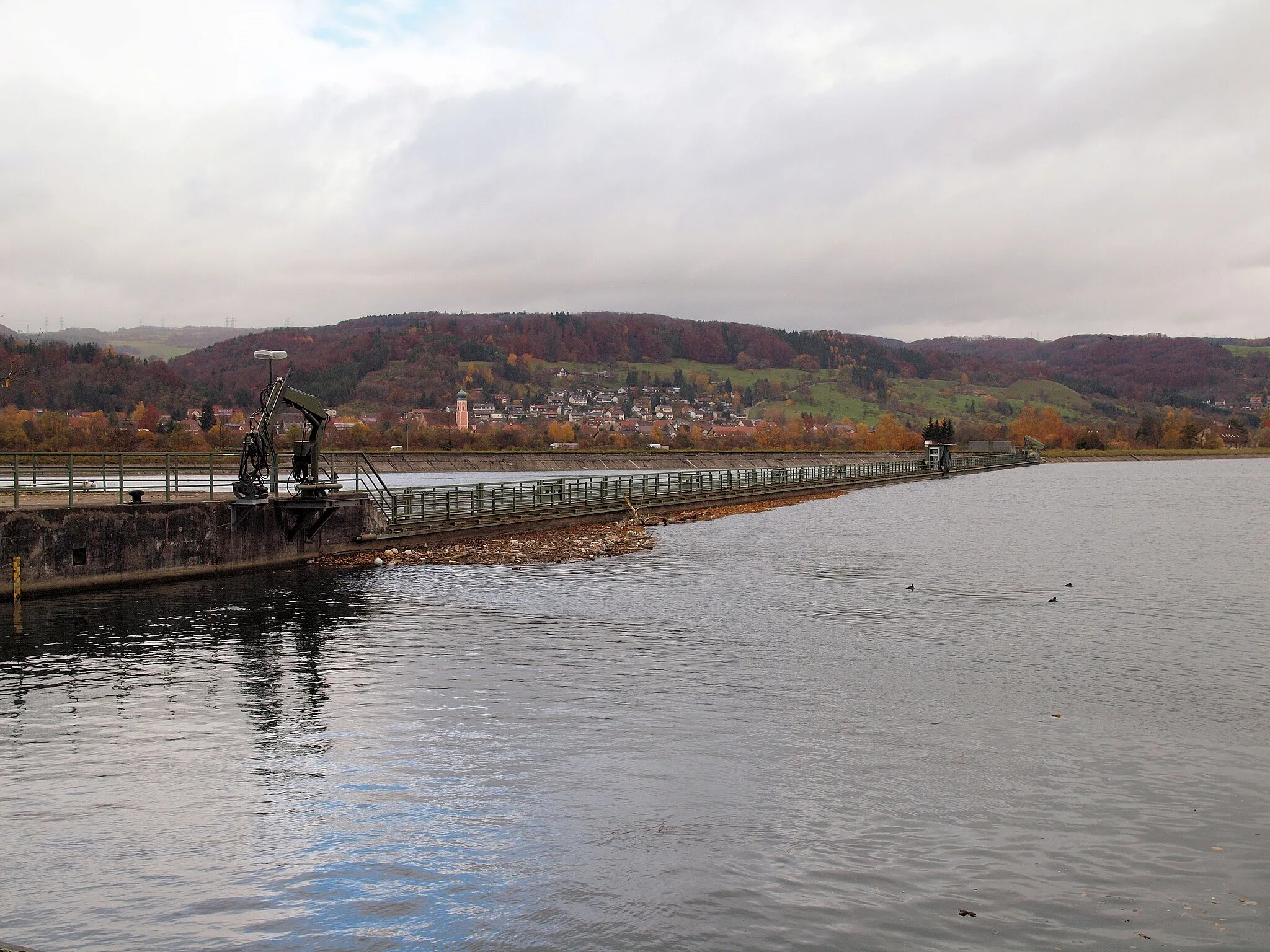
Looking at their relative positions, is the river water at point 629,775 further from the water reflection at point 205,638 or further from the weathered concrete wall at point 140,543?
the weathered concrete wall at point 140,543

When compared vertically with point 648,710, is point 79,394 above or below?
above

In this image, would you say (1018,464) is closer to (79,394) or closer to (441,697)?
(79,394)

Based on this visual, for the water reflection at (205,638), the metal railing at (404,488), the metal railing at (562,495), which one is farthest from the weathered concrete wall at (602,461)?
the water reflection at (205,638)

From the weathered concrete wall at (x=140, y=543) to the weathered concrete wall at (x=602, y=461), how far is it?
3928 inches

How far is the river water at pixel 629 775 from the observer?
9898 mm

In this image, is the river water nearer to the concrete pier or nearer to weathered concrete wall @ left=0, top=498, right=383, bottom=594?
weathered concrete wall @ left=0, top=498, right=383, bottom=594

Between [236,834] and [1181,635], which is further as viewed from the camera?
[1181,635]

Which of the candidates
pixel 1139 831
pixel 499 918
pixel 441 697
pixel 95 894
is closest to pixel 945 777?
pixel 1139 831

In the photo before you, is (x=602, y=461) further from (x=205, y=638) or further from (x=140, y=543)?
(x=205, y=638)

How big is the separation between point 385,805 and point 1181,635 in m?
20.0

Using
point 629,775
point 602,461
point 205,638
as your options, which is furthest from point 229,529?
point 602,461

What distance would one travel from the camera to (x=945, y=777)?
13.9 m

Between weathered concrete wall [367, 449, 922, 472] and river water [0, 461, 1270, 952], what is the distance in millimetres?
107755

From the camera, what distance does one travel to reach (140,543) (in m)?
30.2
